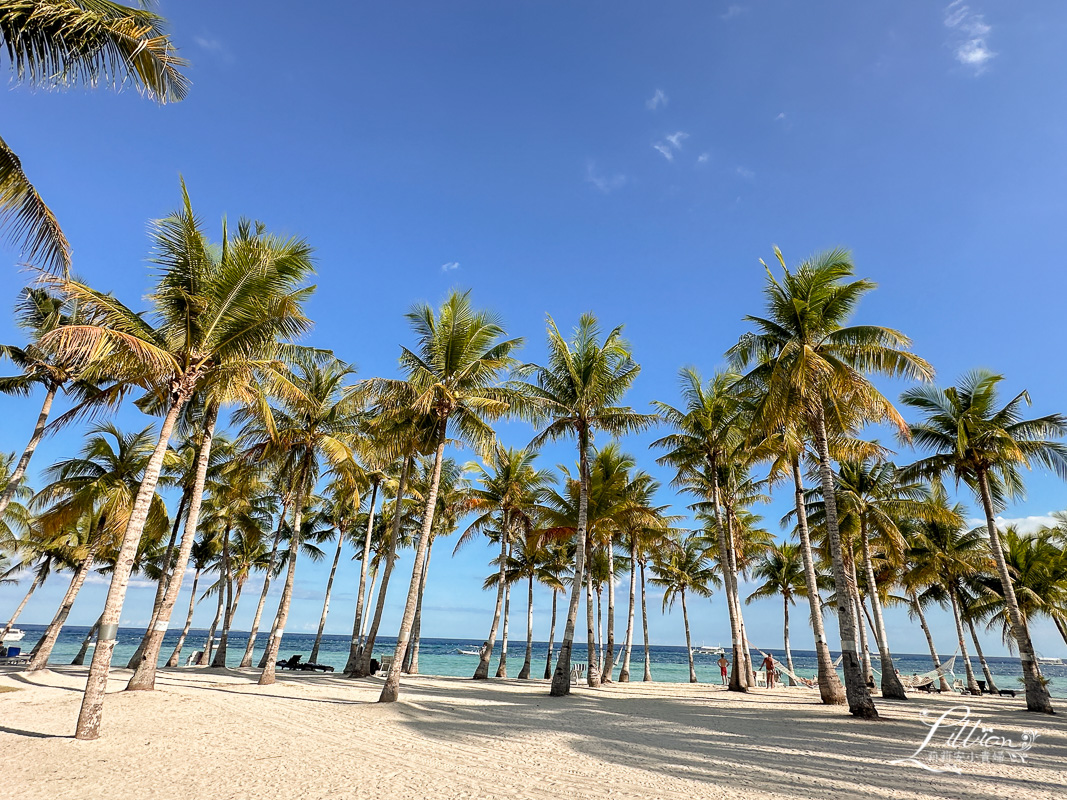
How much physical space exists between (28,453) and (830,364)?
21.5 metres

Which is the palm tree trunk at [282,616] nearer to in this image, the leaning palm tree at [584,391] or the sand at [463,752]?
the sand at [463,752]

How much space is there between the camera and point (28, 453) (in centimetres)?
1497

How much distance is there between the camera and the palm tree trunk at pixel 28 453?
1423 cm

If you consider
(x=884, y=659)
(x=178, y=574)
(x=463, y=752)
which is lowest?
(x=463, y=752)

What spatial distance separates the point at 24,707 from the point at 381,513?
19630mm

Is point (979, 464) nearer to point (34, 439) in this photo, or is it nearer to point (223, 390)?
point (223, 390)

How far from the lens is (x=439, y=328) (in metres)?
14.8

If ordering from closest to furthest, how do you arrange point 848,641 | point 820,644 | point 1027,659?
point 848,641
point 1027,659
point 820,644

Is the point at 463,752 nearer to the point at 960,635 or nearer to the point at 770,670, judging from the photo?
the point at 770,670

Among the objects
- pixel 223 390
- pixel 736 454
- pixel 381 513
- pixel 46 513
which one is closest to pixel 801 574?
pixel 736 454

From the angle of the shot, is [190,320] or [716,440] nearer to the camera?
[190,320]

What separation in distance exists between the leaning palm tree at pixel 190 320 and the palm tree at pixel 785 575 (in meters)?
29.9

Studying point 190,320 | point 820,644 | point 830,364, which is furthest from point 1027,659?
point 190,320

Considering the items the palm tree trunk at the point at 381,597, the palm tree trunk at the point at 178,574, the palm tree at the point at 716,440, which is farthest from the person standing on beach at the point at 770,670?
the palm tree trunk at the point at 178,574
